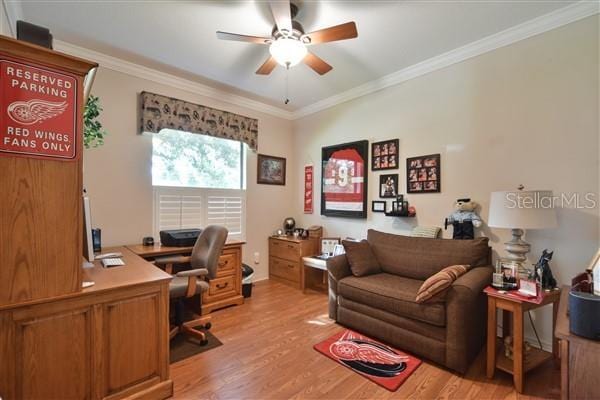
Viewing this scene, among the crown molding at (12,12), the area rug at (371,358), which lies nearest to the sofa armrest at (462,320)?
the area rug at (371,358)

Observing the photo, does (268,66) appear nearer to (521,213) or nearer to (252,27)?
(252,27)

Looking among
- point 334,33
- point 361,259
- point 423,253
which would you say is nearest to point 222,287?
point 361,259

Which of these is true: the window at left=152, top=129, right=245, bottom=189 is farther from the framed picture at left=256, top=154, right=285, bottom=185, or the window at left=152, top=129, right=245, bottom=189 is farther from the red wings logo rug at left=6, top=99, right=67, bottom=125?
the red wings logo rug at left=6, top=99, right=67, bottom=125

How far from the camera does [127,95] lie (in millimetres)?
3072

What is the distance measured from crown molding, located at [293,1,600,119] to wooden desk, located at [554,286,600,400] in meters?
2.48

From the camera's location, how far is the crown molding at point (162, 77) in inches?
107

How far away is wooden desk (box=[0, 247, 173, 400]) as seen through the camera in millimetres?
1284

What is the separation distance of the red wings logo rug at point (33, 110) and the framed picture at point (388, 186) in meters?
3.06

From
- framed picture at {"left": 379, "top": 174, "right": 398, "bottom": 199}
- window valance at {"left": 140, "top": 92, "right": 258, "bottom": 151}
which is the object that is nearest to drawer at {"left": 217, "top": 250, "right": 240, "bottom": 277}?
window valance at {"left": 140, "top": 92, "right": 258, "bottom": 151}

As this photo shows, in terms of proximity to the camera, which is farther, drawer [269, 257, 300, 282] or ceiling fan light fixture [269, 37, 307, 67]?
drawer [269, 257, 300, 282]

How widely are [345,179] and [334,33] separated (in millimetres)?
2057

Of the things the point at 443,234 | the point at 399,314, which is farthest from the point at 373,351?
the point at 443,234

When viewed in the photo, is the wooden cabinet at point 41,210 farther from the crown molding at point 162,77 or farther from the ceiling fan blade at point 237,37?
the crown molding at point 162,77

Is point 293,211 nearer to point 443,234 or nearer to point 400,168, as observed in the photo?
point 400,168
